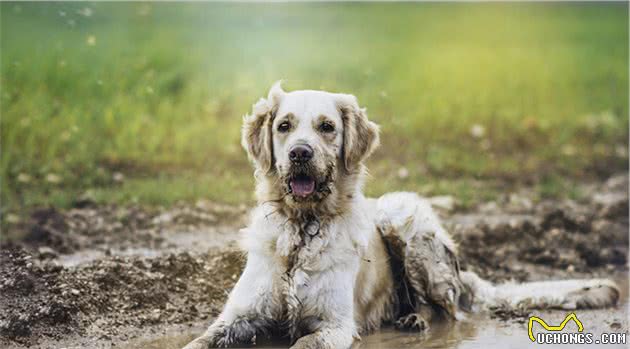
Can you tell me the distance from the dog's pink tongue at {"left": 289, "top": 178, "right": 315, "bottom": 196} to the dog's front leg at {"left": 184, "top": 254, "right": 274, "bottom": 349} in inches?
21.7

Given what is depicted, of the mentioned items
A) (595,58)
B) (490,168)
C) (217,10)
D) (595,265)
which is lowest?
(595,265)

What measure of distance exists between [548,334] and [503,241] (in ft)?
8.71

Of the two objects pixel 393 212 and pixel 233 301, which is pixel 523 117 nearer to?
pixel 393 212

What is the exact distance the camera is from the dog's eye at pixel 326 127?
5688mm

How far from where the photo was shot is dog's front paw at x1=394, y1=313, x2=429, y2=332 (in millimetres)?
6262

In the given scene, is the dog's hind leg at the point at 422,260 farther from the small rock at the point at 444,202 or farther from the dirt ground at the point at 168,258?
the small rock at the point at 444,202

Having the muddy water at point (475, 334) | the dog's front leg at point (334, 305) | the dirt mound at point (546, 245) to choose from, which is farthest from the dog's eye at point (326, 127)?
the dirt mound at point (546, 245)

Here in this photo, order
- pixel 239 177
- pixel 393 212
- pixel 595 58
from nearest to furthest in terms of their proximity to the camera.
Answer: pixel 393 212
pixel 239 177
pixel 595 58

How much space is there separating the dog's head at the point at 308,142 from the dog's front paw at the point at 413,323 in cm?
114

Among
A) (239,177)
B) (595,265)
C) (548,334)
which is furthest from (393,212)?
(239,177)

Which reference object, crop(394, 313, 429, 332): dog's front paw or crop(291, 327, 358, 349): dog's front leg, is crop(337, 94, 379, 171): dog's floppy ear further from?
crop(394, 313, 429, 332): dog's front paw

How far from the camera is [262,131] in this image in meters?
5.94

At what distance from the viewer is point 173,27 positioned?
1358cm

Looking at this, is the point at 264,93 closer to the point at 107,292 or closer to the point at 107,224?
the point at 107,224
